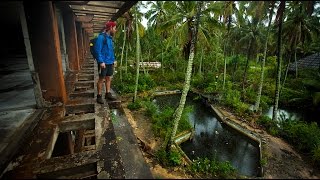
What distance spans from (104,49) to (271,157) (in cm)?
758

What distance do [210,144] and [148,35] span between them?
1106 cm

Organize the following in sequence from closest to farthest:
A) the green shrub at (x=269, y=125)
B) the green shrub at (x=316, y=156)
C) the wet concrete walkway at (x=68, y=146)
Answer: the wet concrete walkway at (x=68, y=146), the green shrub at (x=316, y=156), the green shrub at (x=269, y=125)

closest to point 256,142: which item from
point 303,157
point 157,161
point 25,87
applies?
point 303,157

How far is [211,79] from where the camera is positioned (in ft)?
63.1

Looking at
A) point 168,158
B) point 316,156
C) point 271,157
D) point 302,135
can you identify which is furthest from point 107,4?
point 302,135

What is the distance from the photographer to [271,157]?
8289 mm

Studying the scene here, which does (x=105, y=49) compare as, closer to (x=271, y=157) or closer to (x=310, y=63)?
(x=271, y=157)

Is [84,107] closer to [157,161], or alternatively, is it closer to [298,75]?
[157,161]

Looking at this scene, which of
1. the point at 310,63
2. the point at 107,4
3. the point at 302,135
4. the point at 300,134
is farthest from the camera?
the point at 310,63

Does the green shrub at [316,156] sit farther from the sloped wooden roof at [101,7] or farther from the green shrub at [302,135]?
the sloped wooden roof at [101,7]

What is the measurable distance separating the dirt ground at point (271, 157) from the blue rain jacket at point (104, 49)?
9.30ft

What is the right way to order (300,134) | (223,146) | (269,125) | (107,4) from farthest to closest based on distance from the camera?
(269,125) < (223,146) < (300,134) < (107,4)

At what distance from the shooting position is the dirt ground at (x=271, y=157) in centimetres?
618

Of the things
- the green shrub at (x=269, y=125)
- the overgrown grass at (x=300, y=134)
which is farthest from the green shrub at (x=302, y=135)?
the green shrub at (x=269, y=125)
